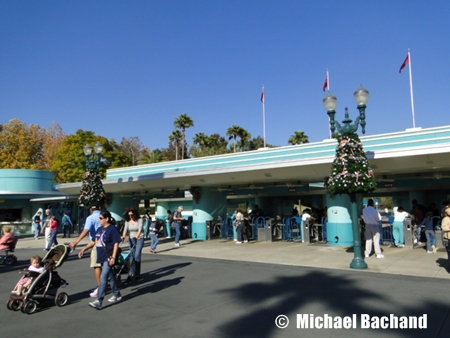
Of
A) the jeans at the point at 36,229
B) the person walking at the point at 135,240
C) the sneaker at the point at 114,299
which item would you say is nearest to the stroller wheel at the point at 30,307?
the sneaker at the point at 114,299

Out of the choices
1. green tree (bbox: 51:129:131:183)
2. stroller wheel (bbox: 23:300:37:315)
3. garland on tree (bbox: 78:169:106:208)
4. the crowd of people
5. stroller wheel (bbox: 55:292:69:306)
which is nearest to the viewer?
stroller wheel (bbox: 23:300:37:315)

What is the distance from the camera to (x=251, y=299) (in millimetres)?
7223

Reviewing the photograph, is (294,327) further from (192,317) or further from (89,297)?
(89,297)

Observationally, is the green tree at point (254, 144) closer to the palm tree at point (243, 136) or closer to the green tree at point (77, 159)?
the palm tree at point (243, 136)

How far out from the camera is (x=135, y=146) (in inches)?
2697

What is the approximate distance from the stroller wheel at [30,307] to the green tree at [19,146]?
44451 mm

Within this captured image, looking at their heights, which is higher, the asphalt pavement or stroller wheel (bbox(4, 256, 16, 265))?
stroller wheel (bbox(4, 256, 16, 265))

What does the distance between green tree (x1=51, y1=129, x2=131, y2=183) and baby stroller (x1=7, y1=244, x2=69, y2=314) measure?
119 feet

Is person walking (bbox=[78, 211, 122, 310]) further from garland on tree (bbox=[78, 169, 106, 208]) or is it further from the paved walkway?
garland on tree (bbox=[78, 169, 106, 208])

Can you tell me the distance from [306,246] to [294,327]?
33.7 ft

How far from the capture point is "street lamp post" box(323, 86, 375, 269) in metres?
10.2

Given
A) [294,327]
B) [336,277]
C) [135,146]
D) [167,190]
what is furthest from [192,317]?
[135,146]

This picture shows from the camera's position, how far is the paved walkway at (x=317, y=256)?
10039mm

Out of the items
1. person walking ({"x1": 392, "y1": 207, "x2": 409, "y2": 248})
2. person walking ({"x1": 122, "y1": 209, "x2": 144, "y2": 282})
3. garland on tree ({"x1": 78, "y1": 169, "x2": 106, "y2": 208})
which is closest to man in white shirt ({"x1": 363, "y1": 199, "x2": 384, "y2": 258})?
person walking ({"x1": 392, "y1": 207, "x2": 409, "y2": 248})
